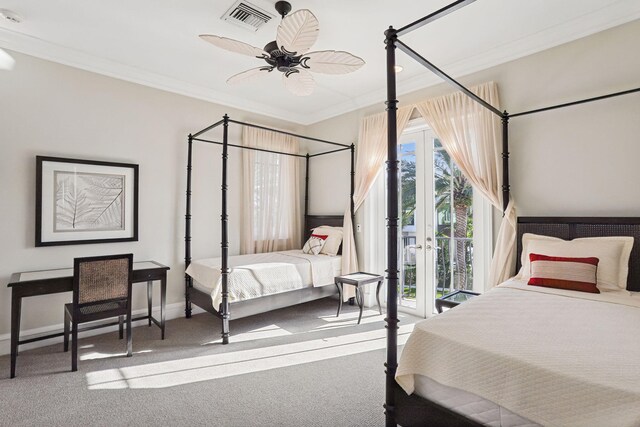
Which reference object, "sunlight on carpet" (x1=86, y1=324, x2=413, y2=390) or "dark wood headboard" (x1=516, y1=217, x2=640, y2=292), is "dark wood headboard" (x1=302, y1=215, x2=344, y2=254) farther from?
"dark wood headboard" (x1=516, y1=217, x2=640, y2=292)

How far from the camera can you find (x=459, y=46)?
10.2 feet

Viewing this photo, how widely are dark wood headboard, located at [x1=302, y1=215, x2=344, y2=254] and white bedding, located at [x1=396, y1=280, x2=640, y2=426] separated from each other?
9.46 ft

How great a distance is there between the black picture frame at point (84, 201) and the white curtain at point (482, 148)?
353cm

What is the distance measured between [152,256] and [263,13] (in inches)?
114

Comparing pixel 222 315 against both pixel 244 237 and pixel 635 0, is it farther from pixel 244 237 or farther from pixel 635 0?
pixel 635 0

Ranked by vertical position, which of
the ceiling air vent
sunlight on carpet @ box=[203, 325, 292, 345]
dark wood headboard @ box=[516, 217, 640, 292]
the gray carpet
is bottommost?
the gray carpet

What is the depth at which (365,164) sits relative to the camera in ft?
14.2

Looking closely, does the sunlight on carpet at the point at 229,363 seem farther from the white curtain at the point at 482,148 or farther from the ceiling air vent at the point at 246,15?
the ceiling air vent at the point at 246,15

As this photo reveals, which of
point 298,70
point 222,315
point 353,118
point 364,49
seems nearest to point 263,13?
point 298,70

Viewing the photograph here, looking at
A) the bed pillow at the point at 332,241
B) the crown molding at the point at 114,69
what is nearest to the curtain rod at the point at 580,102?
the bed pillow at the point at 332,241

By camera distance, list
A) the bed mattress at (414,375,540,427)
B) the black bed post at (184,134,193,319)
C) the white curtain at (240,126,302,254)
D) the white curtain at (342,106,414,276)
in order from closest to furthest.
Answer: the bed mattress at (414,375,540,427), the black bed post at (184,134,193,319), the white curtain at (342,106,414,276), the white curtain at (240,126,302,254)

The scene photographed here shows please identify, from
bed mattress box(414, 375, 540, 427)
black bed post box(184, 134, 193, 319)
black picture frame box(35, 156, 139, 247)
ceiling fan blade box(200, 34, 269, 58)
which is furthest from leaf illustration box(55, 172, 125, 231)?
bed mattress box(414, 375, 540, 427)

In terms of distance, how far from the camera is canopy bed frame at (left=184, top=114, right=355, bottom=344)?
10.6 ft

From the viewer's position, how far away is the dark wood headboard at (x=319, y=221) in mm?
4723
